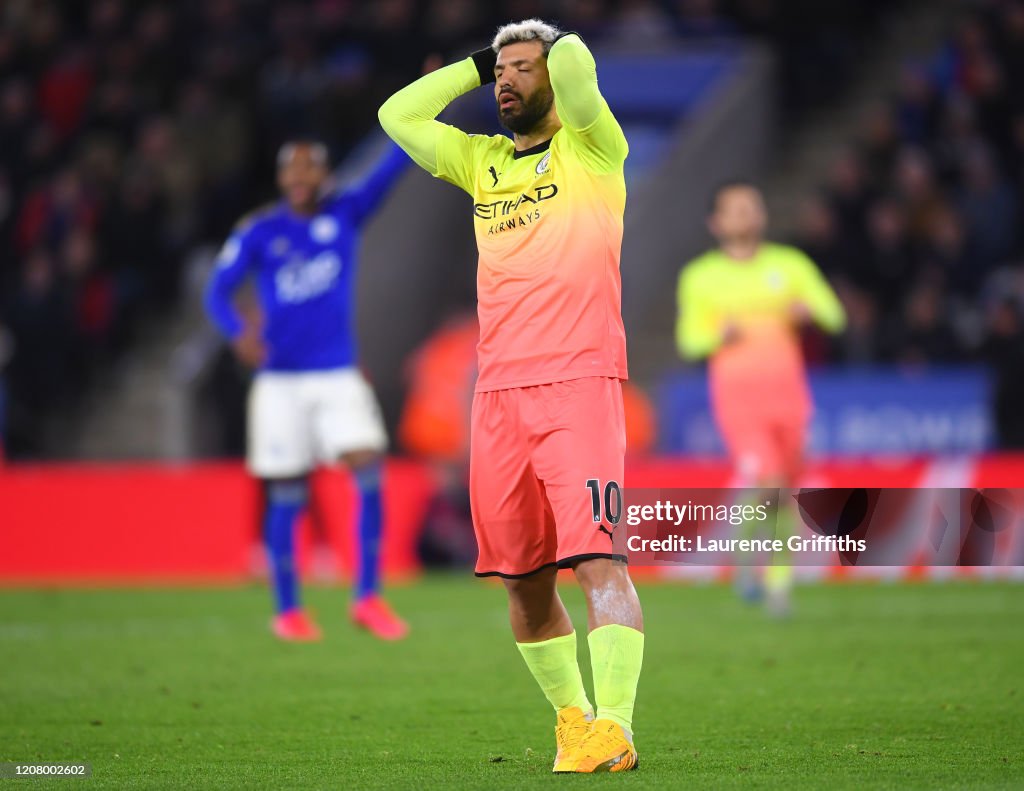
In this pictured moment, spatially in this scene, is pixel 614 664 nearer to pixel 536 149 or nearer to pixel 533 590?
pixel 533 590

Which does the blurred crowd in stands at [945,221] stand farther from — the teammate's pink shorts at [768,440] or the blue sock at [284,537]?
the blue sock at [284,537]

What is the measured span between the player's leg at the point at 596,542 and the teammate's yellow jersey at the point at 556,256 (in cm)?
11

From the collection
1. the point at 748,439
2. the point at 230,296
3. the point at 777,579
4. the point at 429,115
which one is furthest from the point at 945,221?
the point at 429,115

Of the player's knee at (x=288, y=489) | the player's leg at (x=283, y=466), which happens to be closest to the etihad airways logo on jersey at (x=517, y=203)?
the player's leg at (x=283, y=466)

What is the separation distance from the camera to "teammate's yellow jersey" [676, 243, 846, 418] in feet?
36.0

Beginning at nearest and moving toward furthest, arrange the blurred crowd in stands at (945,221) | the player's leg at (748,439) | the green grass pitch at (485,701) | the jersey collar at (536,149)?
the green grass pitch at (485,701) < the jersey collar at (536,149) < the player's leg at (748,439) < the blurred crowd in stands at (945,221)

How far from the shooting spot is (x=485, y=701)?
6.97 m

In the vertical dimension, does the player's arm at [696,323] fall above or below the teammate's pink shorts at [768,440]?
above

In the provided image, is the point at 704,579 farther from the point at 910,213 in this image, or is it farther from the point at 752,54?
the point at 752,54

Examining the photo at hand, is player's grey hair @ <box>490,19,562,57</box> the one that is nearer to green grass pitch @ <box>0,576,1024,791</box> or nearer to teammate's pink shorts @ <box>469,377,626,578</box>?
teammate's pink shorts @ <box>469,377,626,578</box>

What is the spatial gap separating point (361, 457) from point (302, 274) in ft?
3.45

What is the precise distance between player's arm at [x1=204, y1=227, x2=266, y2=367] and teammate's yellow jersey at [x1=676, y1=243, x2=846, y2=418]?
2881 mm

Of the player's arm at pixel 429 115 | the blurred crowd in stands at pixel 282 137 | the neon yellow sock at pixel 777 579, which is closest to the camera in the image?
the player's arm at pixel 429 115

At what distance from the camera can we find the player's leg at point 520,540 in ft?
17.5
